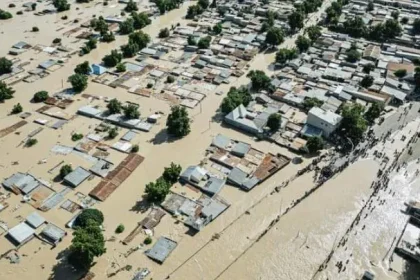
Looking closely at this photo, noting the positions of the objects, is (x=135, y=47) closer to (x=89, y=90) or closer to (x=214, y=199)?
(x=89, y=90)

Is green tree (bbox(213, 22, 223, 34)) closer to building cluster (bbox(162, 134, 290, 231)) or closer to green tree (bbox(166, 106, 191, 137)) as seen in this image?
green tree (bbox(166, 106, 191, 137))

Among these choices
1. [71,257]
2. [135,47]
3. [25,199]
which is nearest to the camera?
[71,257]

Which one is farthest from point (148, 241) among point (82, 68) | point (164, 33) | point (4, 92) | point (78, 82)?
point (164, 33)

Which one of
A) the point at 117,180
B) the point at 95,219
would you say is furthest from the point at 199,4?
the point at 95,219

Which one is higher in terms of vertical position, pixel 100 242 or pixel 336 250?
pixel 100 242

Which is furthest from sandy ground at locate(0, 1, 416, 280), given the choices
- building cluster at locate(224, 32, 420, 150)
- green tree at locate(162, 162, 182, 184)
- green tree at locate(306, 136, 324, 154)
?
building cluster at locate(224, 32, 420, 150)
